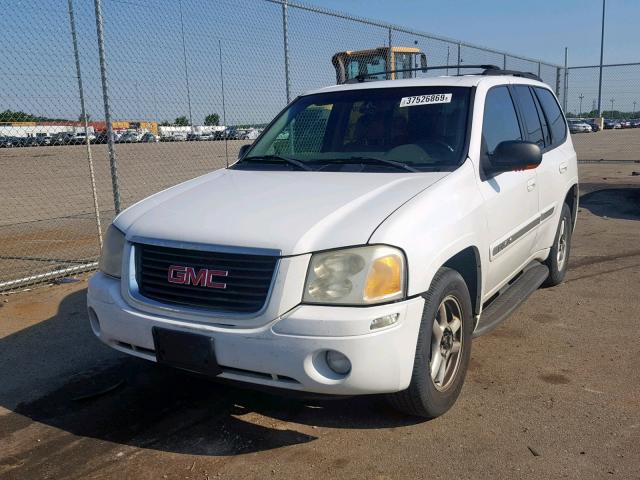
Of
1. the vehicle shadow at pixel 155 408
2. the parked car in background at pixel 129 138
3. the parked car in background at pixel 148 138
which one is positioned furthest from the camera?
the parked car in background at pixel 148 138

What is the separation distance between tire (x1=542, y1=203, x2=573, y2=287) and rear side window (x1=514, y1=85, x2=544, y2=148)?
90 cm

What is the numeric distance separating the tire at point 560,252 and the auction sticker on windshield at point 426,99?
2.00 m

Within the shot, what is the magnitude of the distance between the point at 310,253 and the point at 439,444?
1192mm

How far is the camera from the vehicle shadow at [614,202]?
9.71 m

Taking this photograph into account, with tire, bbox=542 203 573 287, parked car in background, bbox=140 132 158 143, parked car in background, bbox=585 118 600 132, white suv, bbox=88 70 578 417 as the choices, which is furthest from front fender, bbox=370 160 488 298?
parked car in background, bbox=585 118 600 132

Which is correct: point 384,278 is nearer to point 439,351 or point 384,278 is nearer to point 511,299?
point 439,351

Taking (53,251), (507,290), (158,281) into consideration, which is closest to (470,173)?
(507,290)

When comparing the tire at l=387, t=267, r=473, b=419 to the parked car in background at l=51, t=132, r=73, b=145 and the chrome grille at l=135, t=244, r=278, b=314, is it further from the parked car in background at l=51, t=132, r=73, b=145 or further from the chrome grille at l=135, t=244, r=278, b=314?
the parked car in background at l=51, t=132, r=73, b=145

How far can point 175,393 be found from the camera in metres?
3.78

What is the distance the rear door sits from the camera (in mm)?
3795

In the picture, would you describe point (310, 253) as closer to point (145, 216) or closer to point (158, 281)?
point (158, 281)

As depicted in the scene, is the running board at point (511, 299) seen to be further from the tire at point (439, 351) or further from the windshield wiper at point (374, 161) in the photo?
the windshield wiper at point (374, 161)

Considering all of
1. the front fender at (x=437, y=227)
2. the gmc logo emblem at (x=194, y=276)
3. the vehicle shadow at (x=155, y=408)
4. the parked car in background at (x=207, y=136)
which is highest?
the parked car in background at (x=207, y=136)

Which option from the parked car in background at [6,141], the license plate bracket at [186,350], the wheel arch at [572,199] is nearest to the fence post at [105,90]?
the parked car in background at [6,141]
